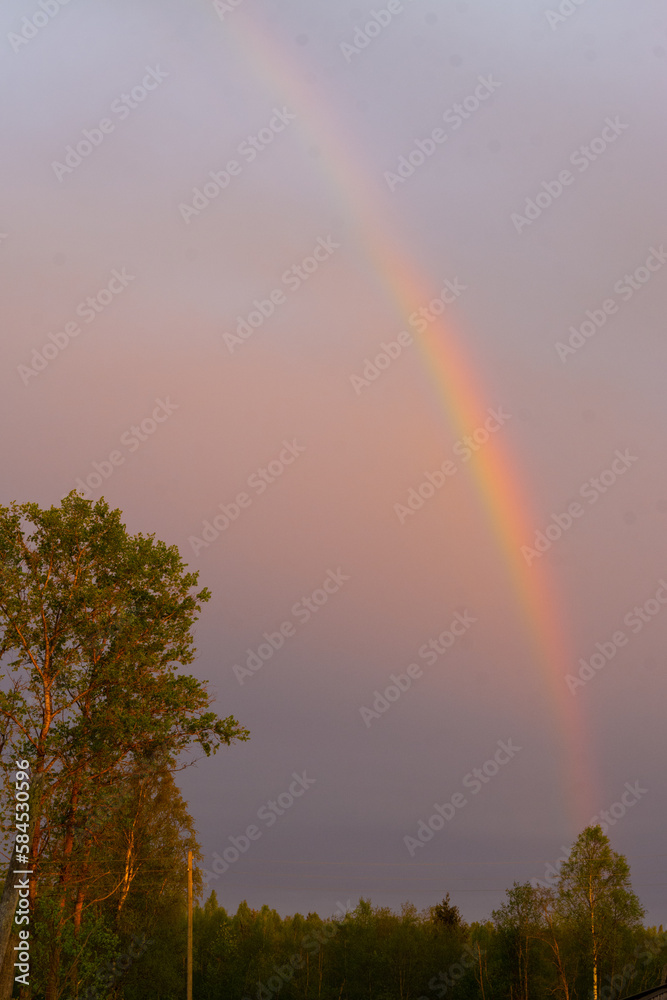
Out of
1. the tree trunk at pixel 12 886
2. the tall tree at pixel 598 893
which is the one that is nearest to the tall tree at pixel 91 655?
the tree trunk at pixel 12 886

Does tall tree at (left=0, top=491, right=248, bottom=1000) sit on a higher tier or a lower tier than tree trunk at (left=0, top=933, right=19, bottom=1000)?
higher

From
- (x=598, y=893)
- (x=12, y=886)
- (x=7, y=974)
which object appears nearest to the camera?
(x=7, y=974)

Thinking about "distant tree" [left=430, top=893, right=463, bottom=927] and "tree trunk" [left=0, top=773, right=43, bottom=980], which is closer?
"tree trunk" [left=0, top=773, right=43, bottom=980]

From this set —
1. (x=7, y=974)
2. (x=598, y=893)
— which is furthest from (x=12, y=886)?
(x=598, y=893)

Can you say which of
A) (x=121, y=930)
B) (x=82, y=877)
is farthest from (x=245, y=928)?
(x=82, y=877)

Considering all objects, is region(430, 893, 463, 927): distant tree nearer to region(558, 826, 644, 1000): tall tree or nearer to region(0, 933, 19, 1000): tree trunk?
region(558, 826, 644, 1000): tall tree

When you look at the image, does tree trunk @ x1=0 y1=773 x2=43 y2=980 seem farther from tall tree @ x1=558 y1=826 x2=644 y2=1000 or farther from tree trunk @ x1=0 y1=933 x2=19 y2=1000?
tall tree @ x1=558 y1=826 x2=644 y2=1000

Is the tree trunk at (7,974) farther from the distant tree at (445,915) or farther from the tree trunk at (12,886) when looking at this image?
the distant tree at (445,915)

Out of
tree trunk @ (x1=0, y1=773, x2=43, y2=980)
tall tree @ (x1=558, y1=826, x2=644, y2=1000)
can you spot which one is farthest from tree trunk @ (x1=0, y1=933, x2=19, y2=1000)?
tall tree @ (x1=558, y1=826, x2=644, y2=1000)

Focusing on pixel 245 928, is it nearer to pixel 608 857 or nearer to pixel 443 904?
pixel 443 904

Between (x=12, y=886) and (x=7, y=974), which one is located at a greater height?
(x=12, y=886)

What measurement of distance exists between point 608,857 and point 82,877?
48.5 metres

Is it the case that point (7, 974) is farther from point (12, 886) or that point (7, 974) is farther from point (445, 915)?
point (445, 915)

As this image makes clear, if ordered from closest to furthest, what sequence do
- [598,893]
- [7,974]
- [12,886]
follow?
[7,974], [12,886], [598,893]
